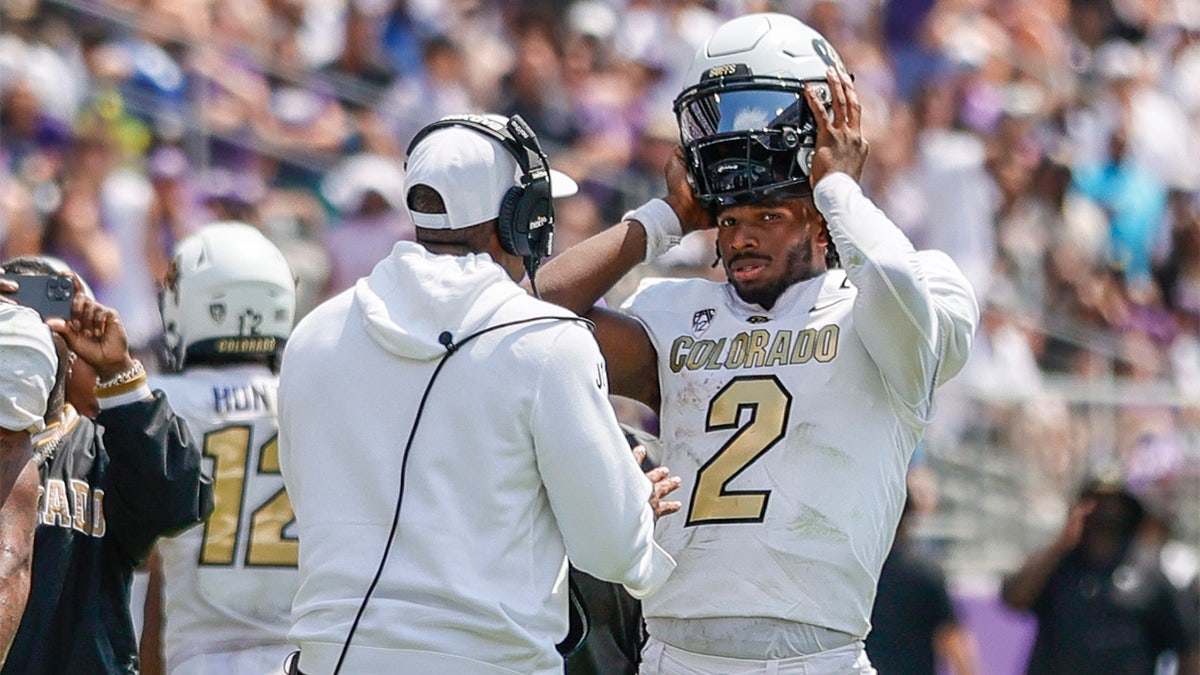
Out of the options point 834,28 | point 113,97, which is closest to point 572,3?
point 834,28

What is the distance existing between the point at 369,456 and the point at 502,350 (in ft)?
1.11

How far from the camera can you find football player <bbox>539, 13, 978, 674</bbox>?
484 cm

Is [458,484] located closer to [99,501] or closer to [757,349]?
[757,349]

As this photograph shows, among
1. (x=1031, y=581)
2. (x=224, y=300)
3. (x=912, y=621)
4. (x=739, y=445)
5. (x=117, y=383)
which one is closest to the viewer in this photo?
(x=117, y=383)

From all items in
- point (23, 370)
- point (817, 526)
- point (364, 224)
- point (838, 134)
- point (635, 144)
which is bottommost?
point (635, 144)

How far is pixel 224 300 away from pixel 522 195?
198 cm

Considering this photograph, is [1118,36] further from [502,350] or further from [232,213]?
[502,350]

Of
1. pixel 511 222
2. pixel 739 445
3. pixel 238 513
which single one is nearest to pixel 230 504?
pixel 238 513

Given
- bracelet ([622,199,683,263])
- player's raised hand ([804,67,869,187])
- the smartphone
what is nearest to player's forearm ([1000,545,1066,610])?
bracelet ([622,199,683,263])

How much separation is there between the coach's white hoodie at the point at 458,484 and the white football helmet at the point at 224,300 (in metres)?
1.91

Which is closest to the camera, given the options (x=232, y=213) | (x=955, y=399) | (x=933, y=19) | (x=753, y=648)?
(x=753, y=648)

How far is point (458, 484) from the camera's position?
13.7 ft

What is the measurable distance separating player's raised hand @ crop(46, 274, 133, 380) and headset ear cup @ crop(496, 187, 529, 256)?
3.16ft

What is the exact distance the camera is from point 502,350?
13.8ft
